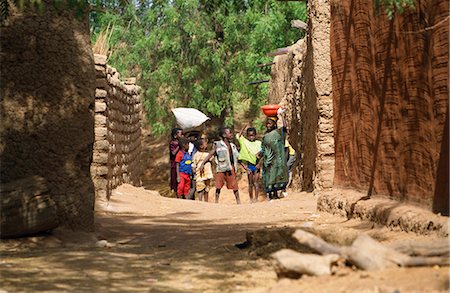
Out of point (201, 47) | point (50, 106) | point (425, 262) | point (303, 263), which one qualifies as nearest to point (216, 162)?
point (50, 106)

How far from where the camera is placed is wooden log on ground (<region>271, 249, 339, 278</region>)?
5.58m

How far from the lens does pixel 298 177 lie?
1786 centimetres

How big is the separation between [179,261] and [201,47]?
811 inches

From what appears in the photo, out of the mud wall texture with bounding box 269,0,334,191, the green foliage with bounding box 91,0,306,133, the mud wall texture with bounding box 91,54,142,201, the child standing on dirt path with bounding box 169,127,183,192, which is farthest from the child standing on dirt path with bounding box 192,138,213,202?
the green foliage with bounding box 91,0,306,133

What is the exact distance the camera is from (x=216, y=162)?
17.4 metres

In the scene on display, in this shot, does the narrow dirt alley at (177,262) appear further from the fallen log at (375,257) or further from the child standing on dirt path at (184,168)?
the child standing on dirt path at (184,168)

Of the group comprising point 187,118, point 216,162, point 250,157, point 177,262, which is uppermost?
point 187,118

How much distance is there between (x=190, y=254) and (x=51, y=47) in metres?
2.73

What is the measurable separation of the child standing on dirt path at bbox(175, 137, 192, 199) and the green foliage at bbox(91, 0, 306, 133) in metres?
9.01

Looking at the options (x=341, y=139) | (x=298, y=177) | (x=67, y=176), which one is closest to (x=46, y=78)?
(x=67, y=176)

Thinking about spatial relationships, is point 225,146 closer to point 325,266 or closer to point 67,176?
point 67,176

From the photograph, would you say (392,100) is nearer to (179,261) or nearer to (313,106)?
(179,261)

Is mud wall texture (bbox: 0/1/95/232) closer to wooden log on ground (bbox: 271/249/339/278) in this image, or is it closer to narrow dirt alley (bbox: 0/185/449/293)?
narrow dirt alley (bbox: 0/185/449/293)

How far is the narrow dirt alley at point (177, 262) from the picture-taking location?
5.35 metres
